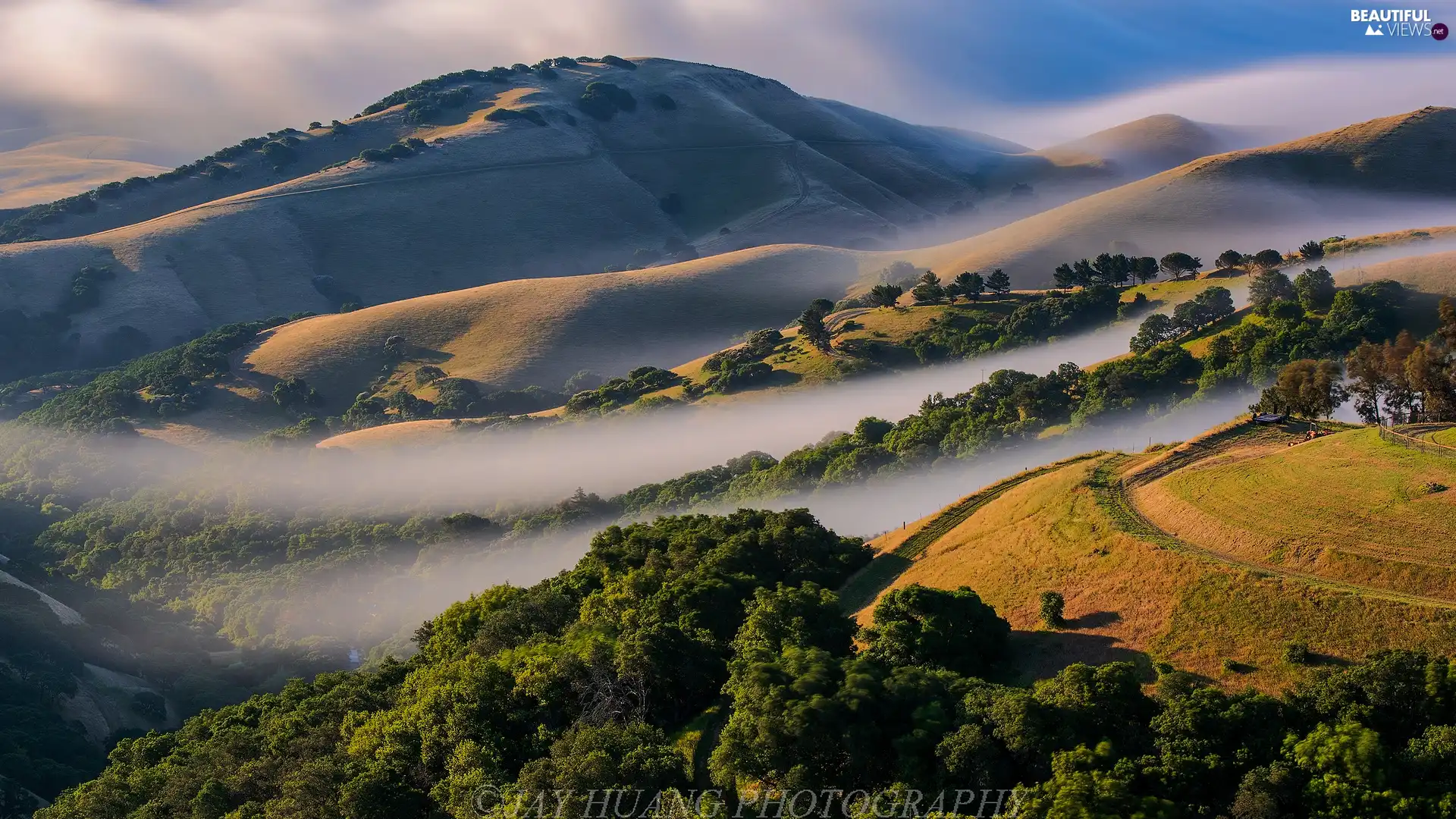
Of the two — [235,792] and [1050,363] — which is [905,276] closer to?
[1050,363]

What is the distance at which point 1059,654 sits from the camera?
163ft

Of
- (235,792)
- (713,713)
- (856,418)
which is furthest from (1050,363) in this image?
(235,792)

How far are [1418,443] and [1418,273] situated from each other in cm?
7551

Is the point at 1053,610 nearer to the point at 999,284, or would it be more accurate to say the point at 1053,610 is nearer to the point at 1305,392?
the point at 1305,392

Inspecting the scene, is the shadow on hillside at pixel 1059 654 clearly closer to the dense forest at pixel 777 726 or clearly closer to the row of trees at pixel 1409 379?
the dense forest at pixel 777 726

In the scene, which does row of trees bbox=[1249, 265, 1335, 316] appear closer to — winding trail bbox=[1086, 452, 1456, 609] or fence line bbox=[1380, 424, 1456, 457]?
winding trail bbox=[1086, 452, 1456, 609]

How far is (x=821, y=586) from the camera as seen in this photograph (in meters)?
64.8

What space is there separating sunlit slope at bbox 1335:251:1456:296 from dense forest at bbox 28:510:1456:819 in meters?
83.4

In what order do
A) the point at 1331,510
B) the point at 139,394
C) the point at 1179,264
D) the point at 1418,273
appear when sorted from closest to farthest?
the point at 1331,510, the point at 1418,273, the point at 1179,264, the point at 139,394

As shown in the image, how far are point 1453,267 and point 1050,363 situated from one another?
139 feet

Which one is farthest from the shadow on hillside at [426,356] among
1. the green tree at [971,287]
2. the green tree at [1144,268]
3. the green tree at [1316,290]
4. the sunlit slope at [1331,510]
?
the sunlit slope at [1331,510]

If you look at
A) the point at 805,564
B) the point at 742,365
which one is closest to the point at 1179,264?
the point at 742,365

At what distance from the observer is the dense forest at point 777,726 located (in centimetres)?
3572

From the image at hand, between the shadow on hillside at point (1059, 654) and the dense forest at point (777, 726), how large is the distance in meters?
0.88
